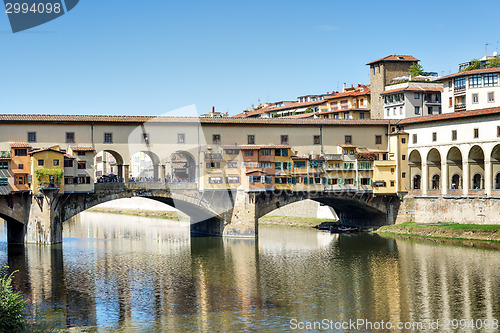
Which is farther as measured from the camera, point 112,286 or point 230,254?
point 230,254

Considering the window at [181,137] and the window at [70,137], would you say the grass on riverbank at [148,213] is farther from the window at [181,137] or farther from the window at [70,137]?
the window at [70,137]

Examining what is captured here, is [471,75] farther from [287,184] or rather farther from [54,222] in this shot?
[54,222]

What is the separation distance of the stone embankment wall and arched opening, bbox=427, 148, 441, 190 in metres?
3.50

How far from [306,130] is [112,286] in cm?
3521

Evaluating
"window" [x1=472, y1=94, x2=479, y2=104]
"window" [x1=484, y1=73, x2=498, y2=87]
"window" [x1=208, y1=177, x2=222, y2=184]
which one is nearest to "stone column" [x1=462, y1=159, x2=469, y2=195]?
"window" [x1=472, y1=94, x2=479, y2=104]

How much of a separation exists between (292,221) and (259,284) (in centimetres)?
4280

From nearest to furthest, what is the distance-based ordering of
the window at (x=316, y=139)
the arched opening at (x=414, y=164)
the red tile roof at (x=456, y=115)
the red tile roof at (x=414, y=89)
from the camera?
the red tile roof at (x=456, y=115) → the window at (x=316, y=139) → the arched opening at (x=414, y=164) → the red tile roof at (x=414, y=89)

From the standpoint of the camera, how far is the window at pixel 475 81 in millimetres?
82125

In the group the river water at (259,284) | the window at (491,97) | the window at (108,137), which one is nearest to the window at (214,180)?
the river water at (259,284)

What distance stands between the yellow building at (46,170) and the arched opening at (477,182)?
137ft

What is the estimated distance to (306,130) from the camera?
3051 inches

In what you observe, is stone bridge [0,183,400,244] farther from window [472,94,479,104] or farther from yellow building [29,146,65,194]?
window [472,94,479,104]

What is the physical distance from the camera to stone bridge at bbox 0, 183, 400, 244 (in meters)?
66.5

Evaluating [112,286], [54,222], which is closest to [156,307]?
[112,286]
